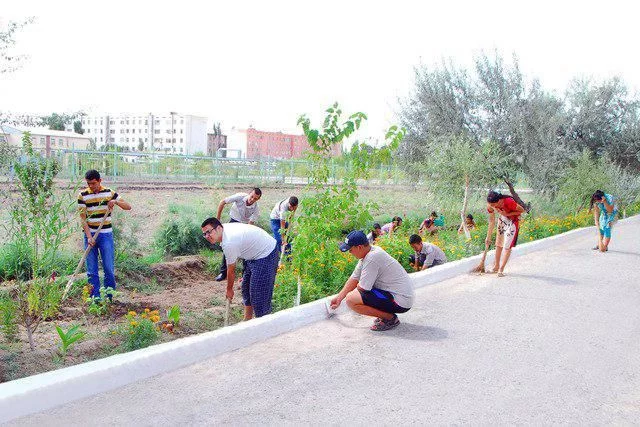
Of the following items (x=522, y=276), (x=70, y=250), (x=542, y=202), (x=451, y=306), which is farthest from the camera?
(x=542, y=202)

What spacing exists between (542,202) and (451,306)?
510 inches

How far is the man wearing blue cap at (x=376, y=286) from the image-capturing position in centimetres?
568

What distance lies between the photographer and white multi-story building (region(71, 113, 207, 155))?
10262cm

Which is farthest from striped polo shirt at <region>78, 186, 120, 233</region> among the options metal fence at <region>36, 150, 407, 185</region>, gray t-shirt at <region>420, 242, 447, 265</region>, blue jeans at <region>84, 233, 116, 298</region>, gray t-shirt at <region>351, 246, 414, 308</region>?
metal fence at <region>36, 150, 407, 185</region>

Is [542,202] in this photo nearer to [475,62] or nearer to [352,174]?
[475,62]

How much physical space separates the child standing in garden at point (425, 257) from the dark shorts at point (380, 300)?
11.2 feet

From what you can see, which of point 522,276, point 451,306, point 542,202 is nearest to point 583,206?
point 542,202

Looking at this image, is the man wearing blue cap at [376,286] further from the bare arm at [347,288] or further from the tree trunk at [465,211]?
the tree trunk at [465,211]

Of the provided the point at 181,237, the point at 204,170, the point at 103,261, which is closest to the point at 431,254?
the point at 103,261

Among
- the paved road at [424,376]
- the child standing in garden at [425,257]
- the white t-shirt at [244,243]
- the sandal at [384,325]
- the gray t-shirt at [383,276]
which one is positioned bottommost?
the paved road at [424,376]

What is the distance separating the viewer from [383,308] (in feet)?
18.9

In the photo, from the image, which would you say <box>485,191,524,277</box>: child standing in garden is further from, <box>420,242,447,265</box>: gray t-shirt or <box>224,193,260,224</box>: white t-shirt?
<box>224,193,260,224</box>: white t-shirt

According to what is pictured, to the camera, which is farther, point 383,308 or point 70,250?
point 70,250

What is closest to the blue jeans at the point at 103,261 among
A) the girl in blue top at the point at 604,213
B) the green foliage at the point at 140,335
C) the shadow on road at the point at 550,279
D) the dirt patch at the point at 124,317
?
the dirt patch at the point at 124,317
